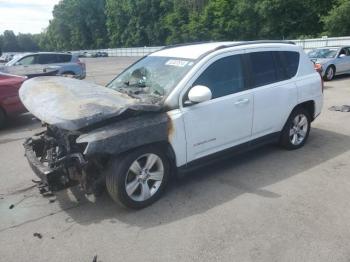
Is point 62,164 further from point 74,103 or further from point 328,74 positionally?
point 328,74

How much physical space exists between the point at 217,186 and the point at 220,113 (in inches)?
37.0

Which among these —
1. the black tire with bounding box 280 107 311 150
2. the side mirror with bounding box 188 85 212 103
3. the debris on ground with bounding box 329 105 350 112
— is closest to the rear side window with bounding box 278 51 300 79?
the black tire with bounding box 280 107 311 150

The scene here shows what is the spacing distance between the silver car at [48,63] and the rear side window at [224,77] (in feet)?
36.9

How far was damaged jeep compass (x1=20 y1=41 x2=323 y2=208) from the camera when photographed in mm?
3855

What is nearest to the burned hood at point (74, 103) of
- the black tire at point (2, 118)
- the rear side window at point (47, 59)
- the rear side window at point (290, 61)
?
the rear side window at point (290, 61)

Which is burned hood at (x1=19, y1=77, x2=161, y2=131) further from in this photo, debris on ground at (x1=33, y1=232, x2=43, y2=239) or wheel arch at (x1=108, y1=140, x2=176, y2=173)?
debris on ground at (x1=33, y1=232, x2=43, y2=239)

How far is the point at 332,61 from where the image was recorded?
1521 cm

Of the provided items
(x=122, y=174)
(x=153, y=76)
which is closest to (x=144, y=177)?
(x=122, y=174)

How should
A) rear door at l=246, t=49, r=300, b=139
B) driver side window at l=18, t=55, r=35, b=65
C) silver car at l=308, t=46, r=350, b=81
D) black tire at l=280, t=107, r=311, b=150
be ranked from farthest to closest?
1. driver side window at l=18, t=55, r=35, b=65
2. silver car at l=308, t=46, r=350, b=81
3. black tire at l=280, t=107, r=311, b=150
4. rear door at l=246, t=49, r=300, b=139

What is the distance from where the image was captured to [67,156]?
12.7ft

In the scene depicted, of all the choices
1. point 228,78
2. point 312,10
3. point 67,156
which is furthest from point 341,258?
point 312,10

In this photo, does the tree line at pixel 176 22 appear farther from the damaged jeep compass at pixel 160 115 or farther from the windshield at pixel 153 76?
the windshield at pixel 153 76

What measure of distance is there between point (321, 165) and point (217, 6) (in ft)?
183

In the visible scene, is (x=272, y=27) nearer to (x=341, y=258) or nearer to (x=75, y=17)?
(x=341, y=258)
